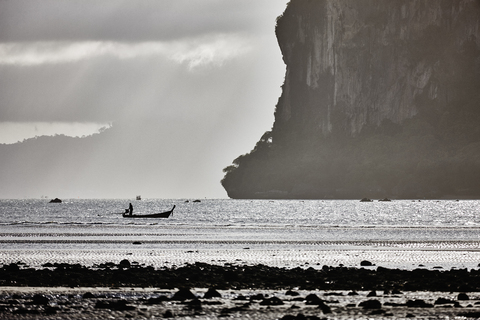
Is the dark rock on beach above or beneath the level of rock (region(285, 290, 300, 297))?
above

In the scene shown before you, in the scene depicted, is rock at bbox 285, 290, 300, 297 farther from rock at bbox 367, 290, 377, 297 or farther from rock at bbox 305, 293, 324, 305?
rock at bbox 367, 290, 377, 297

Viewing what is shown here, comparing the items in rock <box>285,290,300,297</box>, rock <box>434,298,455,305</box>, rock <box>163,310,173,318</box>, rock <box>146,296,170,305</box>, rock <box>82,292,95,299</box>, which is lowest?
rock <box>434,298,455,305</box>

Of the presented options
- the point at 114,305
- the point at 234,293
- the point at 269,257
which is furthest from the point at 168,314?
the point at 269,257

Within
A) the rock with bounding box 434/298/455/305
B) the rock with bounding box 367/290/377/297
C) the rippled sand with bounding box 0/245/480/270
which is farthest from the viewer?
the rippled sand with bounding box 0/245/480/270

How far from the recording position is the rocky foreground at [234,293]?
22.2 m

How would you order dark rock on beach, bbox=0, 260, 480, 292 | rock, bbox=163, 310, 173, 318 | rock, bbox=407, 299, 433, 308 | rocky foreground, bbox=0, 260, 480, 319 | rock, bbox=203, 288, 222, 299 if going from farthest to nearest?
dark rock on beach, bbox=0, 260, 480, 292, rock, bbox=203, 288, 222, 299, rock, bbox=407, 299, 433, 308, rocky foreground, bbox=0, 260, 480, 319, rock, bbox=163, 310, 173, 318

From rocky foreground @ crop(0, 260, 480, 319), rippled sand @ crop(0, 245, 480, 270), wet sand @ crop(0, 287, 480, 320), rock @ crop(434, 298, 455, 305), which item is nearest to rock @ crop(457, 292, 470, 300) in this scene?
rocky foreground @ crop(0, 260, 480, 319)

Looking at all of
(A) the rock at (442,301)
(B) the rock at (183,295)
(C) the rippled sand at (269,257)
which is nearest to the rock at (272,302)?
(B) the rock at (183,295)

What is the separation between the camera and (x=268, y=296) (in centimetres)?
2589

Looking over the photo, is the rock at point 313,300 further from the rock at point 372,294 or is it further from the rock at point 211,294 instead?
the rock at point 211,294

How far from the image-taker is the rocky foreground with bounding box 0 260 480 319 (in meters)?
22.2

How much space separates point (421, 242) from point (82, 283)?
36316mm

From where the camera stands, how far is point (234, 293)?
26828 mm

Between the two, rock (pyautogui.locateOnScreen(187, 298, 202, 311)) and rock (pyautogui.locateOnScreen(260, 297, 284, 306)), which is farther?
rock (pyautogui.locateOnScreen(260, 297, 284, 306))
